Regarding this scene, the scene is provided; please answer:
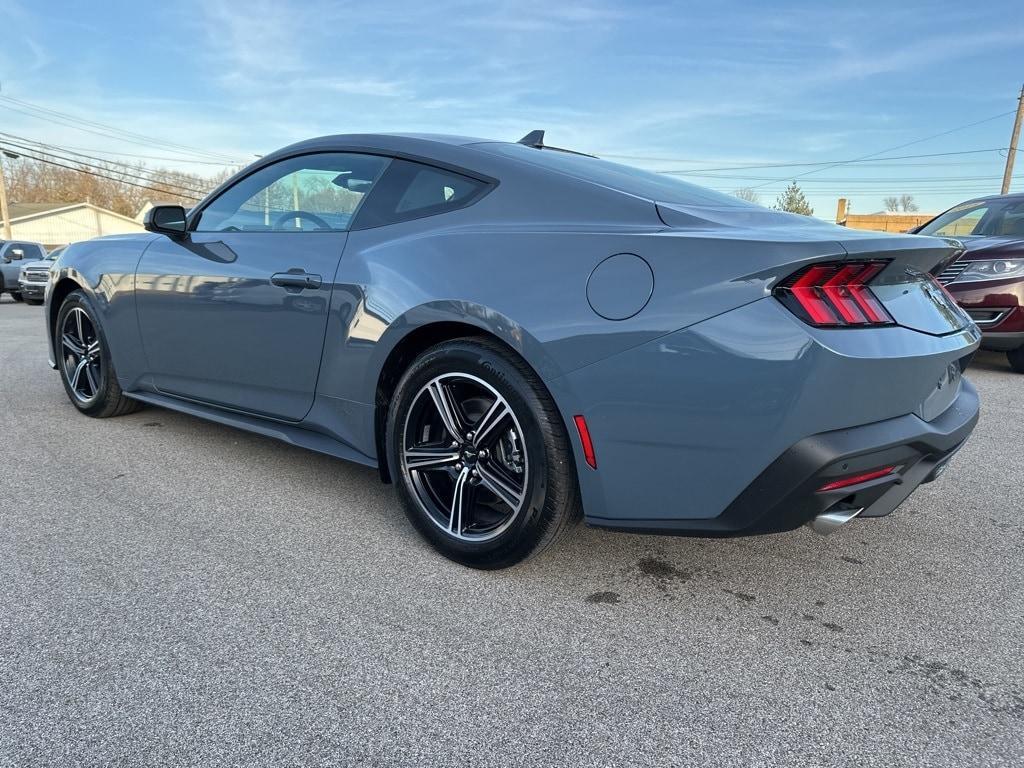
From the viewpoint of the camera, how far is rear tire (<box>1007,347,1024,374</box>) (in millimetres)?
6324

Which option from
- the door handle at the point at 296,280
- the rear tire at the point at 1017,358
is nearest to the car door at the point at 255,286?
the door handle at the point at 296,280

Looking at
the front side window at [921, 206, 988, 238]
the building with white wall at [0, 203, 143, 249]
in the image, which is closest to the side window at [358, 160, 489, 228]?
the front side window at [921, 206, 988, 238]

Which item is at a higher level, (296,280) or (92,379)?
(296,280)

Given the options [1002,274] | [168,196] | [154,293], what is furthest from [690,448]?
[168,196]

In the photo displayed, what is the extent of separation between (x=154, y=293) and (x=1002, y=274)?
20.6 ft

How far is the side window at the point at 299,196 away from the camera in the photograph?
286cm

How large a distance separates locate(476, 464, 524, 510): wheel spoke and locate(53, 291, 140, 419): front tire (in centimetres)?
266

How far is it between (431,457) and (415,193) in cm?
95

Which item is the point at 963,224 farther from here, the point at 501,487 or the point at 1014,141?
the point at 1014,141

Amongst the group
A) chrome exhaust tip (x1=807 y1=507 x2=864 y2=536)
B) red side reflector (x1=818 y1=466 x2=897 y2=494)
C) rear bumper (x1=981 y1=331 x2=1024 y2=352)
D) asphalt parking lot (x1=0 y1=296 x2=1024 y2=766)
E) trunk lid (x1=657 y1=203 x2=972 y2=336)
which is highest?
trunk lid (x1=657 y1=203 x2=972 y2=336)

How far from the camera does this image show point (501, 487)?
2.35m

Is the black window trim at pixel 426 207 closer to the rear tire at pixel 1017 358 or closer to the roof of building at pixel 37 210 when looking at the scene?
the rear tire at pixel 1017 358

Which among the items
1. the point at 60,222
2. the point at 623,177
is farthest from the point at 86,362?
the point at 60,222

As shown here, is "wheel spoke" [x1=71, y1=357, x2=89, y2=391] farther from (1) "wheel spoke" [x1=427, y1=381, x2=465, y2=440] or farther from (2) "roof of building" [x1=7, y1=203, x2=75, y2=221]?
(2) "roof of building" [x1=7, y1=203, x2=75, y2=221]
